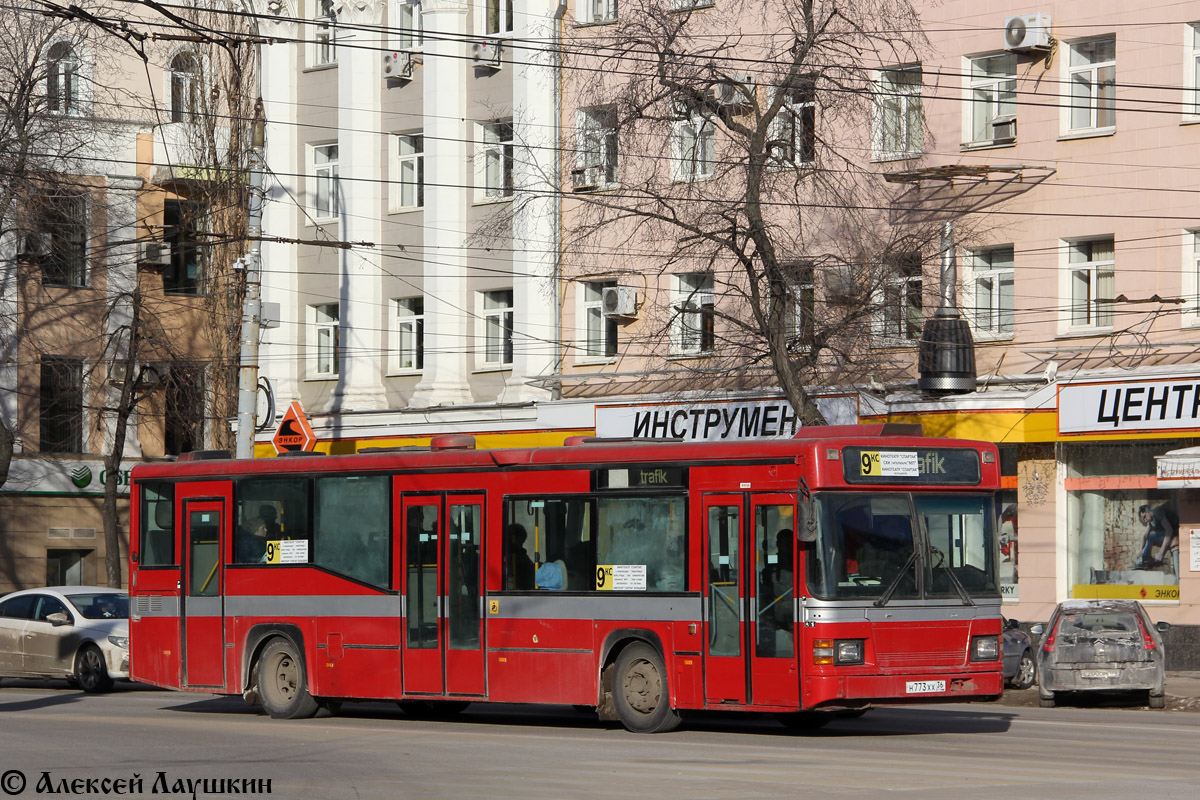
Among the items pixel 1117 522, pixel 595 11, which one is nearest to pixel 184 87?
pixel 595 11

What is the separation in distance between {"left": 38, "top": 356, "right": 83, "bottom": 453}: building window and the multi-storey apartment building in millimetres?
7962

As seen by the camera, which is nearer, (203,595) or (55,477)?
(203,595)

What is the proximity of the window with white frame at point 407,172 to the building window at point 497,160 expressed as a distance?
1.86 meters

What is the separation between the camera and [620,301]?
116ft

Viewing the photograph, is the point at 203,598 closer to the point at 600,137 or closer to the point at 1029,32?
the point at 600,137

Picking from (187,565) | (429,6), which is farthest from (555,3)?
(187,565)

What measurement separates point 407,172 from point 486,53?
142 inches

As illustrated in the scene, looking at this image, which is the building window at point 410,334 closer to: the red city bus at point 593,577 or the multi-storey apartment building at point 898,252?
the multi-storey apartment building at point 898,252

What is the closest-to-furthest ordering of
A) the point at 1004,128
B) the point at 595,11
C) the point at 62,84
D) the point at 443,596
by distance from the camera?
the point at 443,596 → the point at 1004,128 → the point at 595,11 → the point at 62,84

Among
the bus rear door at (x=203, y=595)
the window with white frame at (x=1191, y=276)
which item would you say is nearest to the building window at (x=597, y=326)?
the window with white frame at (x=1191, y=276)

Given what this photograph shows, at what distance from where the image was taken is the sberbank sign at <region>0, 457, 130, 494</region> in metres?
41.8

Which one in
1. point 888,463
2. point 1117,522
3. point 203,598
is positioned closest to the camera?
point 888,463

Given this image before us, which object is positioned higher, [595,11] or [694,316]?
[595,11]

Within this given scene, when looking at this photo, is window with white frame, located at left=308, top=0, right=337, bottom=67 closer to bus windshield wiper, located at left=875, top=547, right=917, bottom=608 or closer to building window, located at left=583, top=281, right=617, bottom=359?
building window, located at left=583, top=281, right=617, bottom=359
